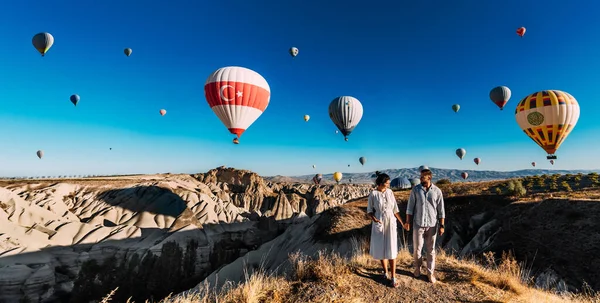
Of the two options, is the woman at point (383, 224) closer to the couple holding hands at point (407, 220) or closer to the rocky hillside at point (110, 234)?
the couple holding hands at point (407, 220)

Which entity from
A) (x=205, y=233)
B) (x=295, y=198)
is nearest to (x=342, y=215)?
(x=205, y=233)

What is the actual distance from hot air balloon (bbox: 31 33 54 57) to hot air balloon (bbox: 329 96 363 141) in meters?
41.7

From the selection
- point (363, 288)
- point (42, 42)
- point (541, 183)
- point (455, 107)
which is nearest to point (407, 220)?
point (363, 288)

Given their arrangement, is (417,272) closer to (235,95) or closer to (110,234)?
(235,95)

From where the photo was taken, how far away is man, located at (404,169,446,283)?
234 inches

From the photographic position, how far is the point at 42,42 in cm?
3897

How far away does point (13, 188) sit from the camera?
57.3 meters

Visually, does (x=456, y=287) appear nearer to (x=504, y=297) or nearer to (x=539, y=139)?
(x=504, y=297)

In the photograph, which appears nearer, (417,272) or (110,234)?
(417,272)

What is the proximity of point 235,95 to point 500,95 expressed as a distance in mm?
32693

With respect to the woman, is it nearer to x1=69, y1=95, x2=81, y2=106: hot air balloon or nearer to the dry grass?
the dry grass

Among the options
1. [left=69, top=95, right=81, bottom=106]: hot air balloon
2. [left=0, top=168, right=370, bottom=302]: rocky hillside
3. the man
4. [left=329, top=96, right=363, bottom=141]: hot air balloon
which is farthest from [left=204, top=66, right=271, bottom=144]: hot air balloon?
[left=69, top=95, right=81, bottom=106]: hot air balloon

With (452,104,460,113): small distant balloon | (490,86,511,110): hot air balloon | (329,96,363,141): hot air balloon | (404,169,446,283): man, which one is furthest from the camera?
(452,104,460,113): small distant balloon

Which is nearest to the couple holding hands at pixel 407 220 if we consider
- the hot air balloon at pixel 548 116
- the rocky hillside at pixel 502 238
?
the rocky hillside at pixel 502 238
